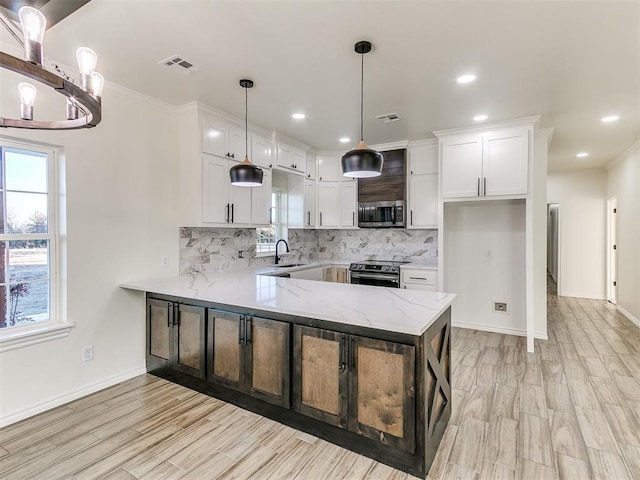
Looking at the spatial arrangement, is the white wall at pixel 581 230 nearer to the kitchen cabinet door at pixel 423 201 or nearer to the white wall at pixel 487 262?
the white wall at pixel 487 262

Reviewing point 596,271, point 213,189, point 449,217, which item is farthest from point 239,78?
point 596,271

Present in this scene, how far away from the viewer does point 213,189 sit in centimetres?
377

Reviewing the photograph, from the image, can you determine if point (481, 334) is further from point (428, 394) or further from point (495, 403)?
point (428, 394)

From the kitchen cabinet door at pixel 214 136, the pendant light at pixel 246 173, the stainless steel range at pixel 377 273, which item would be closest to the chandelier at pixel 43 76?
the pendant light at pixel 246 173

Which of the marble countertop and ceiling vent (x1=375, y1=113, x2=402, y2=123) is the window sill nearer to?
the marble countertop

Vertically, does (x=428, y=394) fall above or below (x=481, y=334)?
above

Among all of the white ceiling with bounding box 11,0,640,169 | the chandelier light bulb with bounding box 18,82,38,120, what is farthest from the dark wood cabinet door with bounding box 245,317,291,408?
the white ceiling with bounding box 11,0,640,169

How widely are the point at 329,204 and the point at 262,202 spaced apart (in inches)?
59.7

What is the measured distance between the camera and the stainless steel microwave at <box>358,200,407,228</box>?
504 cm

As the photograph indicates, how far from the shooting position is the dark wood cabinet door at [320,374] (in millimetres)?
2199

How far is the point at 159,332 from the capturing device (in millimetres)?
3281

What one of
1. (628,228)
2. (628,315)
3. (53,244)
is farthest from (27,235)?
(628,315)

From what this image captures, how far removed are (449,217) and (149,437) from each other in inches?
174

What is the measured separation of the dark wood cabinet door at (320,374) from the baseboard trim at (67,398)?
1888 mm
